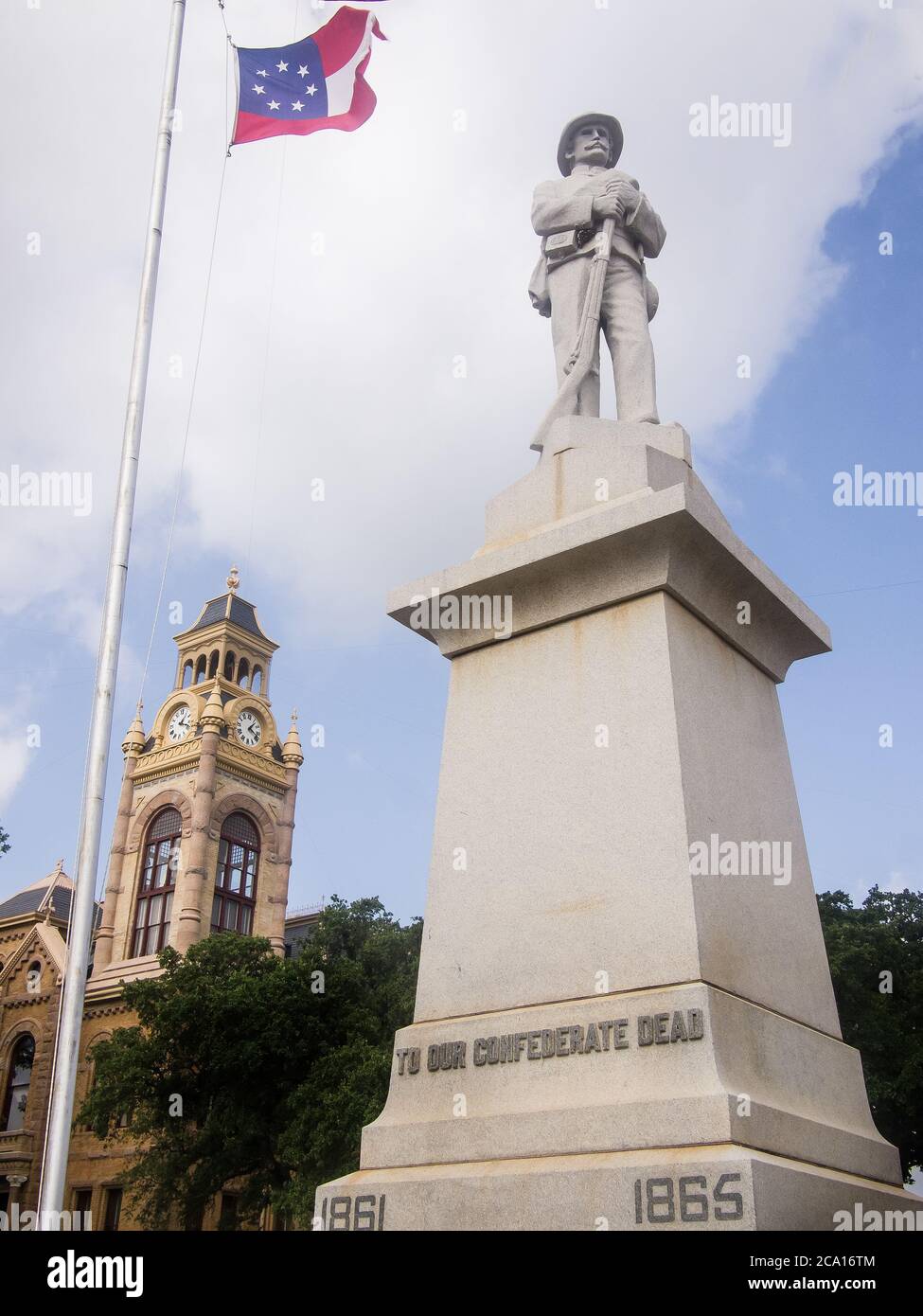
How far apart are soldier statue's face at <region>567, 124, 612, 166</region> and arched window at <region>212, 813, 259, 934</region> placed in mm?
53898

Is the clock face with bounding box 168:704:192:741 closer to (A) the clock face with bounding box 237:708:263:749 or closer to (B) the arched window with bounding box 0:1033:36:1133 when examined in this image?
(A) the clock face with bounding box 237:708:263:749

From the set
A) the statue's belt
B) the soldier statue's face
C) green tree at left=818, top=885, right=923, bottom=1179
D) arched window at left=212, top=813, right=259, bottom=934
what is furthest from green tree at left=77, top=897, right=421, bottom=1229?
arched window at left=212, top=813, right=259, bottom=934

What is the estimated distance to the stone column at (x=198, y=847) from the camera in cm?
5584

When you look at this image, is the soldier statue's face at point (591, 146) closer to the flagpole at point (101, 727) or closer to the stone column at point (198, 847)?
the flagpole at point (101, 727)

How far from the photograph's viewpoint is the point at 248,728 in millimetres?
64062

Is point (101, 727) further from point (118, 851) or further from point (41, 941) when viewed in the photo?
point (118, 851)

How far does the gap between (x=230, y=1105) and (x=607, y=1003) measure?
26.6m

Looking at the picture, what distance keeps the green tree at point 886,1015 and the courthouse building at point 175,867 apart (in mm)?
30734

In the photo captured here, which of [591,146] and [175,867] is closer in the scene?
[591,146]

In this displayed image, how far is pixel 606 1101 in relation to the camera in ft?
→ 16.3

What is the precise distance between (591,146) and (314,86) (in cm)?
445

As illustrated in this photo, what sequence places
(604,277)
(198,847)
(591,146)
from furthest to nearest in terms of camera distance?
(198,847)
(591,146)
(604,277)

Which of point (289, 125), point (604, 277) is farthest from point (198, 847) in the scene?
point (604, 277)

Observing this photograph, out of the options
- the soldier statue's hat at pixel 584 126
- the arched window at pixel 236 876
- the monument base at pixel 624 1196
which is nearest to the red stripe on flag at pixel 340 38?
the soldier statue's hat at pixel 584 126
